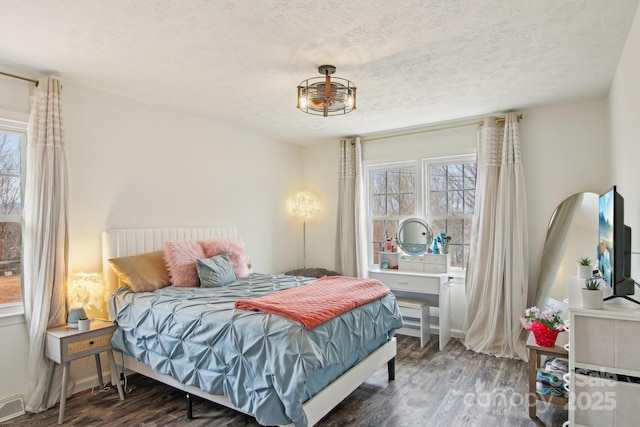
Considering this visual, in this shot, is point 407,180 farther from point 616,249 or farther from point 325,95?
point 616,249

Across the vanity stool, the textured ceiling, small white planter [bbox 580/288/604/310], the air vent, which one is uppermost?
the textured ceiling

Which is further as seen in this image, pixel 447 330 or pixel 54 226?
pixel 447 330

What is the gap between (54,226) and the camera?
289 centimetres

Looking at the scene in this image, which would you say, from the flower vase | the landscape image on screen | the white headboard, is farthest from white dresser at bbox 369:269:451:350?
the white headboard

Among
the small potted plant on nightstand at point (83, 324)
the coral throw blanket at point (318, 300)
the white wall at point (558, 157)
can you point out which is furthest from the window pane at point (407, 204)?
the small potted plant on nightstand at point (83, 324)

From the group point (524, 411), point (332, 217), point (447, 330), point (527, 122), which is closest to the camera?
point (524, 411)

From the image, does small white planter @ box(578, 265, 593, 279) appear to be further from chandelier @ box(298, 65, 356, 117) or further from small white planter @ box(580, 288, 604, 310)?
chandelier @ box(298, 65, 356, 117)

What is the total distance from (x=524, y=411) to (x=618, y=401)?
78 cm

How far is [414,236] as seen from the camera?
464 cm

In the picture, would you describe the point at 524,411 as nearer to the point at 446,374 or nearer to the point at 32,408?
the point at 446,374

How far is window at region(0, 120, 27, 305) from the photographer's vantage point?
284 cm

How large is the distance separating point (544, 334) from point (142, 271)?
3.15 metres

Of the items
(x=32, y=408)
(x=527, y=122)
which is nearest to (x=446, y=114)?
(x=527, y=122)

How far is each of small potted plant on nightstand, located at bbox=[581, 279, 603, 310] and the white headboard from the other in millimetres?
3376
